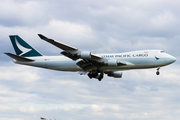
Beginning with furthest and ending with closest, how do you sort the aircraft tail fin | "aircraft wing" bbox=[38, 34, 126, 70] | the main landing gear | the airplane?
1. the aircraft tail fin
2. the main landing gear
3. the airplane
4. "aircraft wing" bbox=[38, 34, 126, 70]

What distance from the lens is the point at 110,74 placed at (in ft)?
204

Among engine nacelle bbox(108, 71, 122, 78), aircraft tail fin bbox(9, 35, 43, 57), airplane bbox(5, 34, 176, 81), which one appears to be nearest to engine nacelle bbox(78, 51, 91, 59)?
airplane bbox(5, 34, 176, 81)

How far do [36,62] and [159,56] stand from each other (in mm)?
25151

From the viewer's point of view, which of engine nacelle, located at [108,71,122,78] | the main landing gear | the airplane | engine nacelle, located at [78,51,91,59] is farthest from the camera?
engine nacelle, located at [108,71,122,78]

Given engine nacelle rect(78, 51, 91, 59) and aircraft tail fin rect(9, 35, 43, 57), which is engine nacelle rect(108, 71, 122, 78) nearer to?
engine nacelle rect(78, 51, 91, 59)

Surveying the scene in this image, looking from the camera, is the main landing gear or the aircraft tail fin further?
the aircraft tail fin

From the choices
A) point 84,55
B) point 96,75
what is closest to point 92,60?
point 84,55

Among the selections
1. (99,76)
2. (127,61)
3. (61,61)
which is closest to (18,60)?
→ (61,61)

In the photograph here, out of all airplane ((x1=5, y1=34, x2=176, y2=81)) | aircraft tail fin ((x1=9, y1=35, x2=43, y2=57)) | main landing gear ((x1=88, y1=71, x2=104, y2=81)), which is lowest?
main landing gear ((x1=88, y1=71, x2=104, y2=81))

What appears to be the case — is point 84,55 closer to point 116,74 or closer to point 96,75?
point 96,75

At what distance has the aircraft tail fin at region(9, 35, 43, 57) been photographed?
2355 inches

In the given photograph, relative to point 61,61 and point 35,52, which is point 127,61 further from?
point 35,52

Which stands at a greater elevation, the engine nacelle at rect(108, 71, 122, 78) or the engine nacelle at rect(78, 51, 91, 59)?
the engine nacelle at rect(78, 51, 91, 59)

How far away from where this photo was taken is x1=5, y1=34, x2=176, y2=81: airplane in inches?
1946
